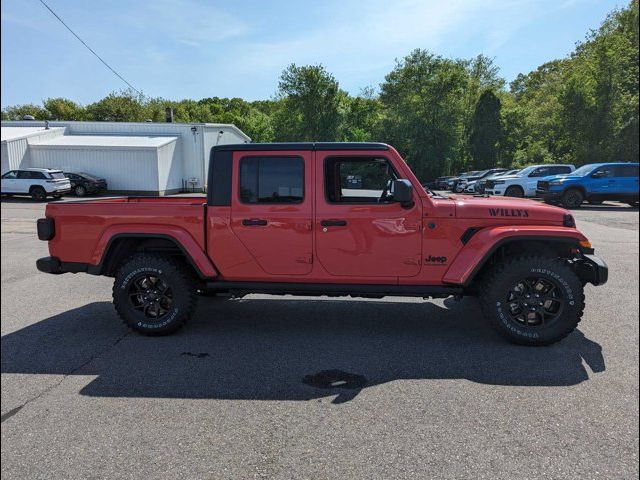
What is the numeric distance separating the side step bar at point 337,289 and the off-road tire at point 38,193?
2160 centimetres

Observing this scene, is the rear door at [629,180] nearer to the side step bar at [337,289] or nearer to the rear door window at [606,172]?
the rear door window at [606,172]

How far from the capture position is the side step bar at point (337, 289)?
412cm

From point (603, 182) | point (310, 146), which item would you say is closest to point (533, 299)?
point (310, 146)

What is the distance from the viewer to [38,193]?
2155cm

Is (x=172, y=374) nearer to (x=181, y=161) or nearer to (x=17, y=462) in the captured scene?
(x=17, y=462)

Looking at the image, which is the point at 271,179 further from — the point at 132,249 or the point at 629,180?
the point at 629,180

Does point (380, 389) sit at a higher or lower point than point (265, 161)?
lower

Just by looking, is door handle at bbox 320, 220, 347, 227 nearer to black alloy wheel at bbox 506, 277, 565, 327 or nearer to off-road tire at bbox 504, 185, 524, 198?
black alloy wheel at bbox 506, 277, 565, 327

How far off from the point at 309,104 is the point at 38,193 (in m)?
23.4

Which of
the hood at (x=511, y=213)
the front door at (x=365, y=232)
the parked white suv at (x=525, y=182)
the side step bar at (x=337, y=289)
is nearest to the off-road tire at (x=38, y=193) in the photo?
the parked white suv at (x=525, y=182)

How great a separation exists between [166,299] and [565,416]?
12.0 ft


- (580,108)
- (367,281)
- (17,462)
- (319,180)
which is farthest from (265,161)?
(580,108)

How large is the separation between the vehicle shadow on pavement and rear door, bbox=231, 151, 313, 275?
0.81 m

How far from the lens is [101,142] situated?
26766 mm
